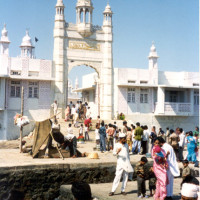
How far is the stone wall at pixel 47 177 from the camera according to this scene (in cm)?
1031

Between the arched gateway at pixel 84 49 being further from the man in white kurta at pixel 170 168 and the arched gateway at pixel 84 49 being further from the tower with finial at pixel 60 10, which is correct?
the man in white kurta at pixel 170 168

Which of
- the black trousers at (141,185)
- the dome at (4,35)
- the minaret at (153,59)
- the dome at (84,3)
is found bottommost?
the black trousers at (141,185)

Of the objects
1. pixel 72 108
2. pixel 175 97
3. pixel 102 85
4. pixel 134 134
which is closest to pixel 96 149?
pixel 134 134

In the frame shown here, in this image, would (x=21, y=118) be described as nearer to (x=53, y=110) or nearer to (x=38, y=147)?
(x=38, y=147)

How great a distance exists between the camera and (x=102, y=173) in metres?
11.7

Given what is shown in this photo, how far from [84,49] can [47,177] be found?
16.1 meters

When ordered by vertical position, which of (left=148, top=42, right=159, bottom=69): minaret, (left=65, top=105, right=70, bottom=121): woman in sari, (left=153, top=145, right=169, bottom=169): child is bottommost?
(left=153, top=145, right=169, bottom=169): child

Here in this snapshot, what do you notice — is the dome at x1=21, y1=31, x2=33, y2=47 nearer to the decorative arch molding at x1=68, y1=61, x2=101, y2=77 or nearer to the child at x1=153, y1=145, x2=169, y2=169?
A: the decorative arch molding at x1=68, y1=61, x2=101, y2=77

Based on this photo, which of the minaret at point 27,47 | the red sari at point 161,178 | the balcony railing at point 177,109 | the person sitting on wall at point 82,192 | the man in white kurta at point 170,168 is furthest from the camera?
the minaret at point 27,47

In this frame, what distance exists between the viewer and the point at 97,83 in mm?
26375

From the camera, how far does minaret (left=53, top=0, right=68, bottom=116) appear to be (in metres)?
24.5

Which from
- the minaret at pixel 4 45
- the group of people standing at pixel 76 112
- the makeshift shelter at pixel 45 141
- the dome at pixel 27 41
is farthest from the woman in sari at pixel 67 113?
→ the dome at pixel 27 41

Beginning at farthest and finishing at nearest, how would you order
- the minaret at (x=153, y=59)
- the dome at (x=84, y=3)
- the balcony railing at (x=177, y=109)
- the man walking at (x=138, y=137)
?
the minaret at (x=153, y=59), the balcony railing at (x=177, y=109), the dome at (x=84, y=3), the man walking at (x=138, y=137)

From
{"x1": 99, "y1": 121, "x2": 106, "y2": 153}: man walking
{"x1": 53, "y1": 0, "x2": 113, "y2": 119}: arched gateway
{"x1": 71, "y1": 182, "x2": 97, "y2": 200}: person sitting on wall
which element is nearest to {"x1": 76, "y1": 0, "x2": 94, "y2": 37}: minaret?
{"x1": 53, "y1": 0, "x2": 113, "y2": 119}: arched gateway
